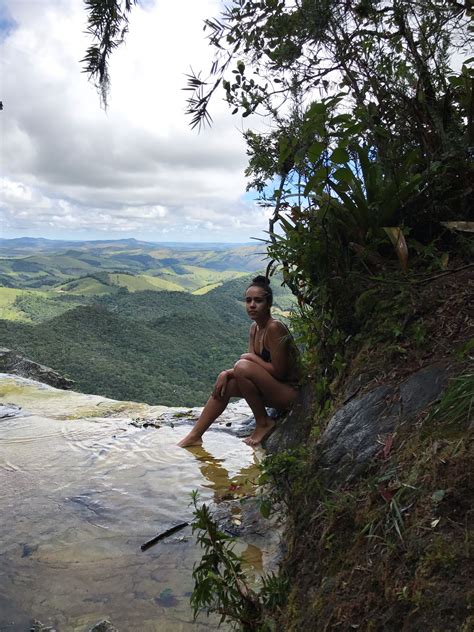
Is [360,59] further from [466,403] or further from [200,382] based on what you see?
[200,382]

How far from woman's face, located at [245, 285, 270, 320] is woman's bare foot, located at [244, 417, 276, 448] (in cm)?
132

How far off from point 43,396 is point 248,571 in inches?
293

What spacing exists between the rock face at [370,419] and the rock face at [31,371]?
11.0 m

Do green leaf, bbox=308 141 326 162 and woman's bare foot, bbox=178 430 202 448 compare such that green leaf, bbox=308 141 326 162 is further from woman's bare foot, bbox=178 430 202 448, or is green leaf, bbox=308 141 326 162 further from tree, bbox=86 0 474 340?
woman's bare foot, bbox=178 430 202 448

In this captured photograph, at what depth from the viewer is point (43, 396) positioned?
9180 mm

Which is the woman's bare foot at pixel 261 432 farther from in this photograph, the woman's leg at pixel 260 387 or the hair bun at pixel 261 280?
the hair bun at pixel 261 280

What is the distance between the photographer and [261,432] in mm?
5621

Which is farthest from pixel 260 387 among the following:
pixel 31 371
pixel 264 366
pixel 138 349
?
pixel 138 349

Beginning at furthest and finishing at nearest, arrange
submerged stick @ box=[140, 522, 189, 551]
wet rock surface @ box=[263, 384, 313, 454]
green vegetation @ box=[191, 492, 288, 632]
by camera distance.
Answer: wet rock surface @ box=[263, 384, 313, 454]
submerged stick @ box=[140, 522, 189, 551]
green vegetation @ box=[191, 492, 288, 632]

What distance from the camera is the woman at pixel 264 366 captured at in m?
5.05

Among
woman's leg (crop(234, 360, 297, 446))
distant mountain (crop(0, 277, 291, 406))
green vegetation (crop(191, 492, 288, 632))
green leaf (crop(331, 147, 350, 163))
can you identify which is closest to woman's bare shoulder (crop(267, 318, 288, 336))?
woman's leg (crop(234, 360, 297, 446))

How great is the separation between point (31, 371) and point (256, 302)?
9.50m

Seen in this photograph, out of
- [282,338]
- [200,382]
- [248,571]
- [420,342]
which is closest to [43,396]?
[282,338]

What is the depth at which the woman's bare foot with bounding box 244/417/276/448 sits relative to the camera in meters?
5.56
